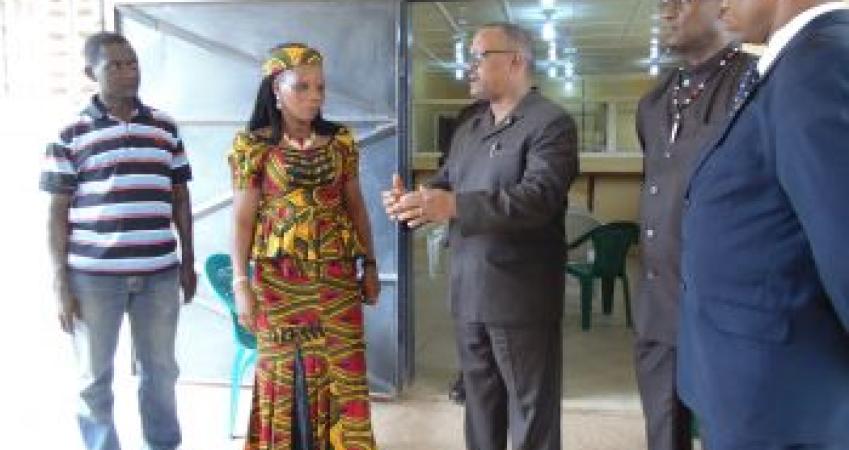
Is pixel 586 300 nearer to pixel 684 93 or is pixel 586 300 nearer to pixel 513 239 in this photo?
pixel 513 239

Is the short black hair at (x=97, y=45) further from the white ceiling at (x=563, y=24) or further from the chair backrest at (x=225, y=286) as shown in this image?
the white ceiling at (x=563, y=24)

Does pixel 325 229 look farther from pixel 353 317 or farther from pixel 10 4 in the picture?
pixel 10 4

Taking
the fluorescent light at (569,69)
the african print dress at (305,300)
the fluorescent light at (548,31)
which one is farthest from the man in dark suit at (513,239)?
the fluorescent light at (569,69)

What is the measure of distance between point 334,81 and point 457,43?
21.1ft

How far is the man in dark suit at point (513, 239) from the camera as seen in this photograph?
214cm

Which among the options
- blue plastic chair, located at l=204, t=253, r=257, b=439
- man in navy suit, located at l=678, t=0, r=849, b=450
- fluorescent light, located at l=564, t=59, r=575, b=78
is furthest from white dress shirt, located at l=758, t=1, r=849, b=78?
fluorescent light, located at l=564, t=59, r=575, b=78

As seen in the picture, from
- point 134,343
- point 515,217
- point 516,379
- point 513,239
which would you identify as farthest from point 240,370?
point 515,217

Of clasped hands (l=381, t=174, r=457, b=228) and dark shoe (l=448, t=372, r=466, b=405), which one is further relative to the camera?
dark shoe (l=448, t=372, r=466, b=405)

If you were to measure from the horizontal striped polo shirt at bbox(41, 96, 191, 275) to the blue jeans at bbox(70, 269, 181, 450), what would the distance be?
7cm

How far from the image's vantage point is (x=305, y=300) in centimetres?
235

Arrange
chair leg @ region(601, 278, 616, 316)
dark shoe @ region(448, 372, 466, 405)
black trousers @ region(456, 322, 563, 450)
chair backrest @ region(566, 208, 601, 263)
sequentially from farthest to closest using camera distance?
chair backrest @ region(566, 208, 601, 263) < chair leg @ region(601, 278, 616, 316) < dark shoe @ region(448, 372, 466, 405) < black trousers @ region(456, 322, 563, 450)

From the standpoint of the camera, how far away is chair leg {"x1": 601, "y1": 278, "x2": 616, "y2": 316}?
546cm

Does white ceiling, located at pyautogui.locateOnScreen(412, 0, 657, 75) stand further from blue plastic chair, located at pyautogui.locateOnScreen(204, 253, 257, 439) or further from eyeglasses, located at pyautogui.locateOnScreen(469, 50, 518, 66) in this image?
eyeglasses, located at pyautogui.locateOnScreen(469, 50, 518, 66)

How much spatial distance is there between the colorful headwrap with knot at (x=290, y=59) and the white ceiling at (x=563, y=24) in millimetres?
3228
